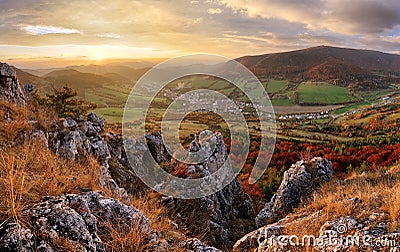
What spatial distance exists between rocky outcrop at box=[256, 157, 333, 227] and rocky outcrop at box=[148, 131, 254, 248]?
1.84 meters

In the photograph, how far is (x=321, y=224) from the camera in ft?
26.0

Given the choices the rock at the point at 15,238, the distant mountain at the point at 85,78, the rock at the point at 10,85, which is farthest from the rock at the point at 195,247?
the distant mountain at the point at 85,78

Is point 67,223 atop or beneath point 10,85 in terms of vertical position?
beneath

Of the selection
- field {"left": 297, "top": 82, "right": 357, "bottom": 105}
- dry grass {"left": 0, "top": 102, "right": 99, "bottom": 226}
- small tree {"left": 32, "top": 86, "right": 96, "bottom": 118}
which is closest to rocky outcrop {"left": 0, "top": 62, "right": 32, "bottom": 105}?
small tree {"left": 32, "top": 86, "right": 96, "bottom": 118}

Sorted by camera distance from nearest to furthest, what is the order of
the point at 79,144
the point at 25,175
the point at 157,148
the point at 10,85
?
the point at 25,175 < the point at 79,144 < the point at 10,85 < the point at 157,148

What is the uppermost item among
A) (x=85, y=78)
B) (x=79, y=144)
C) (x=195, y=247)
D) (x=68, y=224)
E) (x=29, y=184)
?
(x=85, y=78)

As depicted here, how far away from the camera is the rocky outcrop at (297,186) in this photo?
13.7 m

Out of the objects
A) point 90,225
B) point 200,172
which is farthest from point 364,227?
point 200,172

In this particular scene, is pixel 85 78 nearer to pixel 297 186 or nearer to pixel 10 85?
pixel 10 85

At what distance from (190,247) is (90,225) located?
251 centimetres

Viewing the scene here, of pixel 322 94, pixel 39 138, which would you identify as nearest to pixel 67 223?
pixel 39 138

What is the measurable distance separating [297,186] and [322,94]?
6417 inches

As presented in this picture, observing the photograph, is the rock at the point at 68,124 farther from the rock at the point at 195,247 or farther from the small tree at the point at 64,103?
the rock at the point at 195,247

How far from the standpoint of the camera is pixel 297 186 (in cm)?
1418
